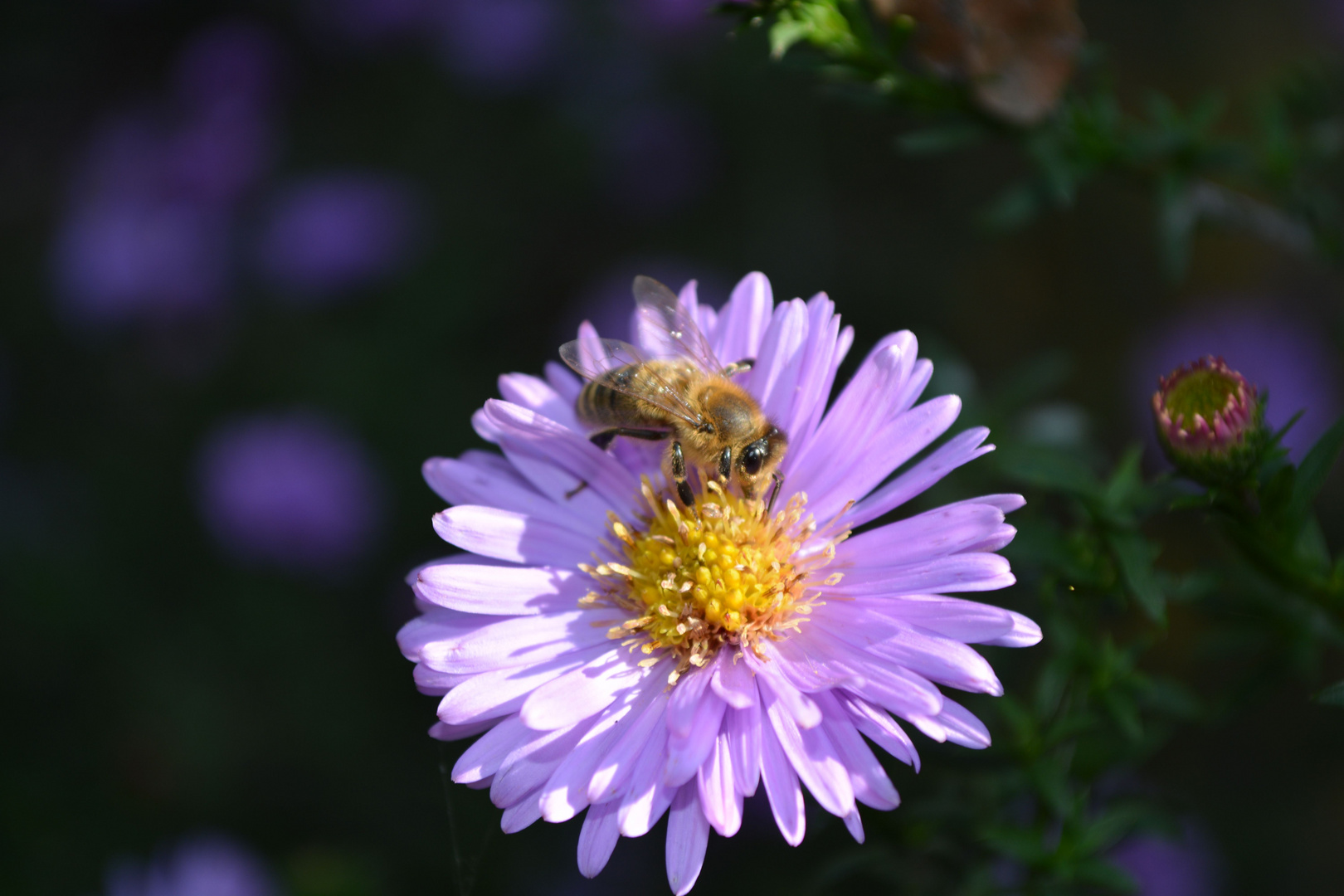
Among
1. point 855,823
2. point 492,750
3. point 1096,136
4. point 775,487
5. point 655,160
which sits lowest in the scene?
point 855,823

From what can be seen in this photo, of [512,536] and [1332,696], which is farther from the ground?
[512,536]

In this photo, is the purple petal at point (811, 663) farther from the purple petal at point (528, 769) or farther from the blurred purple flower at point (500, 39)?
the blurred purple flower at point (500, 39)

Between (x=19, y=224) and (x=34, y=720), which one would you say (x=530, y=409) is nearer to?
(x=34, y=720)

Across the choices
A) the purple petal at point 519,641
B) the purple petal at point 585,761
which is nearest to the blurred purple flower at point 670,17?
the purple petal at point 519,641

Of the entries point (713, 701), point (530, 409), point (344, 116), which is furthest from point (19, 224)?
point (713, 701)

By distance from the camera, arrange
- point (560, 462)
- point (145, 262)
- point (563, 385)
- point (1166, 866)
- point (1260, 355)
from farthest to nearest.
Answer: point (145, 262) < point (1260, 355) < point (1166, 866) < point (563, 385) < point (560, 462)

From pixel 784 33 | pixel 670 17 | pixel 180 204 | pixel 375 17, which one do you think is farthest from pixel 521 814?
pixel 375 17

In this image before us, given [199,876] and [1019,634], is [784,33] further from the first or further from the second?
[199,876]

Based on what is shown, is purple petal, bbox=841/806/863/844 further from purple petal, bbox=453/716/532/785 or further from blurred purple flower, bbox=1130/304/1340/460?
blurred purple flower, bbox=1130/304/1340/460
